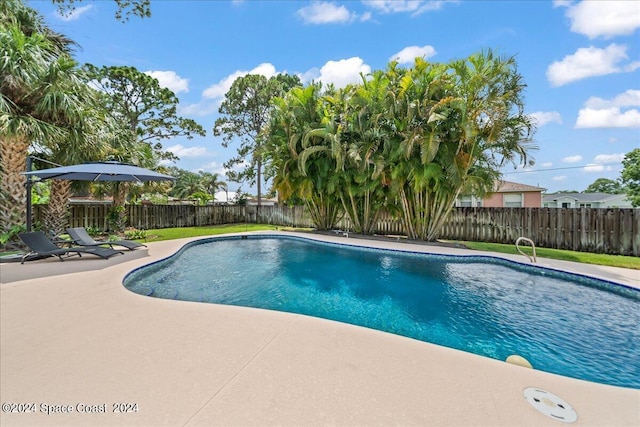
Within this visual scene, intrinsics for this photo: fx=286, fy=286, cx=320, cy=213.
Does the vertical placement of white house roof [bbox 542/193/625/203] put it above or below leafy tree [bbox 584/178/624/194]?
below

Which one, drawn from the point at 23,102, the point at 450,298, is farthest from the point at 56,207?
the point at 450,298

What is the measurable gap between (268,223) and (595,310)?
57.6ft

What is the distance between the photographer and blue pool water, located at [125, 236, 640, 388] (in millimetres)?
3635

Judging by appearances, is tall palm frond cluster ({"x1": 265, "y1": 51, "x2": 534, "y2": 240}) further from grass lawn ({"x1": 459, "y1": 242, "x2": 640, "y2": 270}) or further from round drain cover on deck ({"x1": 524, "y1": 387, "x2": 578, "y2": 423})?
round drain cover on deck ({"x1": 524, "y1": 387, "x2": 578, "y2": 423})

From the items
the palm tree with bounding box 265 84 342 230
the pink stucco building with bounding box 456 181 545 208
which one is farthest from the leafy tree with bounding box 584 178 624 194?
the palm tree with bounding box 265 84 342 230

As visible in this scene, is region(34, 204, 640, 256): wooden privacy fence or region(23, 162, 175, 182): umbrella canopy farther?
region(34, 204, 640, 256): wooden privacy fence

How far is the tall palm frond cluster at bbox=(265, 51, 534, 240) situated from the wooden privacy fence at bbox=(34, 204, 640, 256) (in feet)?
6.16

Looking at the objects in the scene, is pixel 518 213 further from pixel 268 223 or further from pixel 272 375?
pixel 268 223

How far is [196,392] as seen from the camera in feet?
7.03

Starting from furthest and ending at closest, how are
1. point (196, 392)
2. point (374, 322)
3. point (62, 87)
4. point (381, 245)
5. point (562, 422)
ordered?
point (381, 245)
point (62, 87)
point (374, 322)
point (196, 392)
point (562, 422)

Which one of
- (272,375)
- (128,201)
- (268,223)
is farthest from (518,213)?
(128,201)

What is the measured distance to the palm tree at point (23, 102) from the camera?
7434mm

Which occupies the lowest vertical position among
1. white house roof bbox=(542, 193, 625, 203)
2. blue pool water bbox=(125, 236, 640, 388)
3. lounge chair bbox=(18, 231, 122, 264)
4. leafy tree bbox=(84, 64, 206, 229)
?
blue pool water bbox=(125, 236, 640, 388)

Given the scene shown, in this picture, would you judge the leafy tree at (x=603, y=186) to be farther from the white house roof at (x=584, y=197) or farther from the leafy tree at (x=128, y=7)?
the leafy tree at (x=128, y=7)
